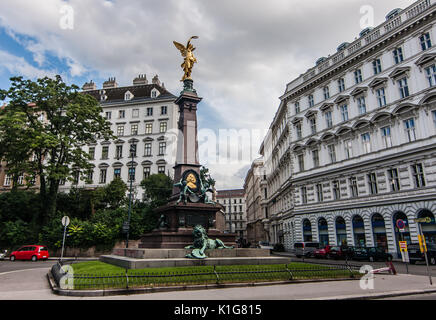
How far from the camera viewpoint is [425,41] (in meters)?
28.9

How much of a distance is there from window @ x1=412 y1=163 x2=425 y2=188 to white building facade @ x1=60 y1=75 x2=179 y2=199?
110 ft

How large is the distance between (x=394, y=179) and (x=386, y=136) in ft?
14.3

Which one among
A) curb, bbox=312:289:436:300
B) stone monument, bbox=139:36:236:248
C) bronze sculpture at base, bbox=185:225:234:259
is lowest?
curb, bbox=312:289:436:300

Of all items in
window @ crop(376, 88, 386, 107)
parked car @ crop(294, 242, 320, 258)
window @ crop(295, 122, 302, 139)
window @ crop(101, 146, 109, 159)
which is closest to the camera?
window @ crop(376, 88, 386, 107)

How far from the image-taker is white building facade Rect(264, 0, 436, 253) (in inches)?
1101

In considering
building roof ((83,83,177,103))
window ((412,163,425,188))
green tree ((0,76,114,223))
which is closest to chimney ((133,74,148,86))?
building roof ((83,83,177,103))

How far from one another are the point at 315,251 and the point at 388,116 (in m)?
15.2

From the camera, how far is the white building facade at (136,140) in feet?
171

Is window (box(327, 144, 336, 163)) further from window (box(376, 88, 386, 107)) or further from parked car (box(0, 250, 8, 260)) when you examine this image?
parked car (box(0, 250, 8, 260))

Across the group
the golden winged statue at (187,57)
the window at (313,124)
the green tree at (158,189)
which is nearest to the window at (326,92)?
the window at (313,124)

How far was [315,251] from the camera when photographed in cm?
3222

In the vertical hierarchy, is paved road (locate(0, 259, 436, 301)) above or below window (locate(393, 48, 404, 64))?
below

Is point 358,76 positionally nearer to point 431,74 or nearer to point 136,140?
point 431,74

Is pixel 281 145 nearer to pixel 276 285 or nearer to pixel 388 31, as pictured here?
pixel 388 31
